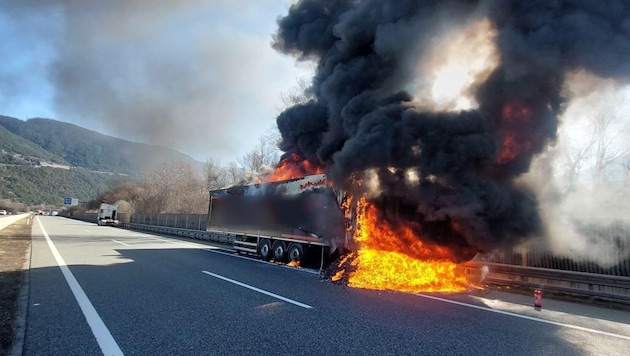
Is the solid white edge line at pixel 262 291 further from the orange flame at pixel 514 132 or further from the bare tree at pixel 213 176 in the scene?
the bare tree at pixel 213 176

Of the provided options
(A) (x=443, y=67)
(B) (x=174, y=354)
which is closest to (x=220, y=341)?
(B) (x=174, y=354)

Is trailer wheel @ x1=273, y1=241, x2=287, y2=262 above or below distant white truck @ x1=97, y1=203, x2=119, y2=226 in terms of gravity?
below

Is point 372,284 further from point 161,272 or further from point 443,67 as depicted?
point 443,67

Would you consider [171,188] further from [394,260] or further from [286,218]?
[394,260]

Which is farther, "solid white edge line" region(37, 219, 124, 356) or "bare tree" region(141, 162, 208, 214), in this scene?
"bare tree" region(141, 162, 208, 214)

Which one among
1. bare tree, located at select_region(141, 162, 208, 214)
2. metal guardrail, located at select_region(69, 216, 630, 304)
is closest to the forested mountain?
bare tree, located at select_region(141, 162, 208, 214)

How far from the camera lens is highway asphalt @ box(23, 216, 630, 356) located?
4348 millimetres

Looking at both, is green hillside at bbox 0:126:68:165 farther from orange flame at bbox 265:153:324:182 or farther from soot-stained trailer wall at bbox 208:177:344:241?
orange flame at bbox 265:153:324:182

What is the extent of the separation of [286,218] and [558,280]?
8.14 m

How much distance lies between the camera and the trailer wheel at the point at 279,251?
523 inches

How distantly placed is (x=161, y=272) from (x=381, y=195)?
20.2 feet

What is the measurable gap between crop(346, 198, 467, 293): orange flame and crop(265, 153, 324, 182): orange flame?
4.07m

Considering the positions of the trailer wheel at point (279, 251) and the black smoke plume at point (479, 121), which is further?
the trailer wheel at point (279, 251)

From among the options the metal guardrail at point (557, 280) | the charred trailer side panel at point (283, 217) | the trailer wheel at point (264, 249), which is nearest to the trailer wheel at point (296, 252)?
the charred trailer side panel at point (283, 217)
